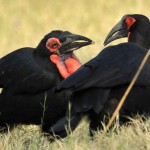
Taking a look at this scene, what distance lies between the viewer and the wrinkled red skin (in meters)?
6.31

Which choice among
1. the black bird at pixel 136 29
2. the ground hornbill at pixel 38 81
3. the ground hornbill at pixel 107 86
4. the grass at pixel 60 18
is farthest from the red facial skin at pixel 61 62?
the grass at pixel 60 18

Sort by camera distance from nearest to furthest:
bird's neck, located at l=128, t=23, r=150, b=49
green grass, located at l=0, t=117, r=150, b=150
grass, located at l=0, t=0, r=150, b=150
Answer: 1. green grass, located at l=0, t=117, r=150, b=150
2. bird's neck, located at l=128, t=23, r=150, b=49
3. grass, located at l=0, t=0, r=150, b=150

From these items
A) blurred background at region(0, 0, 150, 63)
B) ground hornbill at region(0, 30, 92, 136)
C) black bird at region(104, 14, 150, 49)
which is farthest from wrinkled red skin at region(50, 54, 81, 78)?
blurred background at region(0, 0, 150, 63)

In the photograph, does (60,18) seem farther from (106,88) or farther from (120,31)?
(106,88)

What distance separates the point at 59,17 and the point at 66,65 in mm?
8644

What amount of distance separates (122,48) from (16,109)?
1.14 metres

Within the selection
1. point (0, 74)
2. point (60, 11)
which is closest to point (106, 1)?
point (60, 11)

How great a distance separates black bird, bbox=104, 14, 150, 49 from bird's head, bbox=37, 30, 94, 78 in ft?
1.14

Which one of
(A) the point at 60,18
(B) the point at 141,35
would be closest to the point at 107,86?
(B) the point at 141,35

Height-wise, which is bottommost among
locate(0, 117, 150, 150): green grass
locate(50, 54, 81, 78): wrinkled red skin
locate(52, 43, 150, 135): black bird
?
locate(0, 117, 150, 150): green grass

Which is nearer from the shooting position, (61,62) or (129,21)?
(61,62)

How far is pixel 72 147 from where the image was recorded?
4.72 metres

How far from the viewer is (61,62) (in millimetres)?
6445

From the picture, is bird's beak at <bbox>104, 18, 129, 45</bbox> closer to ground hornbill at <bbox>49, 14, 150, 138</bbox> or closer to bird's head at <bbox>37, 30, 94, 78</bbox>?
bird's head at <bbox>37, 30, 94, 78</bbox>
